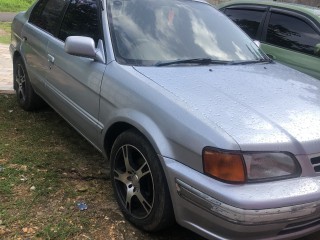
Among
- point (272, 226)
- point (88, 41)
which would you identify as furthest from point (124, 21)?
point (272, 226)

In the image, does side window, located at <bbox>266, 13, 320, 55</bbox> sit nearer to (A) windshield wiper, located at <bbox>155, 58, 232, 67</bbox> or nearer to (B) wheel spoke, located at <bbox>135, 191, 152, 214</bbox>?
(A) windshield wiper, located at <bbox>155, 58, 232, 67</bbox>

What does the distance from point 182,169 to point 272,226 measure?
24.0 inches

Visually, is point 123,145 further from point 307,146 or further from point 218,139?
point 307,146

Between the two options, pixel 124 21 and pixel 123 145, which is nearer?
pixel 123 145

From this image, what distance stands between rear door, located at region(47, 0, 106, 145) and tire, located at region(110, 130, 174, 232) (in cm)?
41

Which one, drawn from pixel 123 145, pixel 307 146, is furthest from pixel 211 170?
pixel 123 145

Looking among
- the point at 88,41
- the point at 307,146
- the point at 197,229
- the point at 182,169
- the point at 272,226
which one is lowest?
the point at 197,229

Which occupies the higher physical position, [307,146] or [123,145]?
[307,146]

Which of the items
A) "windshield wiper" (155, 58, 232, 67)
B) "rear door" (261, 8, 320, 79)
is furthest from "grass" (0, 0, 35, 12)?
"windshield wiper" (155, 58, 232, 67)

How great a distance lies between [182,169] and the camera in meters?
2.59

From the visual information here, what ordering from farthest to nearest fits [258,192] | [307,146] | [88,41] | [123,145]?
[88,41]
[123,145]
[307,146]
[258,192]

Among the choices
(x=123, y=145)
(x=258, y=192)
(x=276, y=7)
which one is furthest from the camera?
(x=276, y=7)

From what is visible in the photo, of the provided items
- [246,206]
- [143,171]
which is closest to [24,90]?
[143,171]

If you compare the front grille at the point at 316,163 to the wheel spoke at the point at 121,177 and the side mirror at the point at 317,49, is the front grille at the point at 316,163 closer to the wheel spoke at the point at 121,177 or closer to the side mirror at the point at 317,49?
the wheel spoke at the point at 121,177
